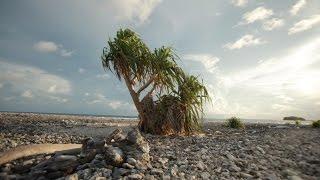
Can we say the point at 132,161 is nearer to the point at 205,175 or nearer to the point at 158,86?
the point at 205,175

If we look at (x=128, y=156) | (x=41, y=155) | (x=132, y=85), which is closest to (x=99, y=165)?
(x=128, y=156)

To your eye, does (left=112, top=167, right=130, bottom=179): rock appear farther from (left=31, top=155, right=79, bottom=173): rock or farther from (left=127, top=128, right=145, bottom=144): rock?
(left=127, top=128, right=145, bottom=144): rock

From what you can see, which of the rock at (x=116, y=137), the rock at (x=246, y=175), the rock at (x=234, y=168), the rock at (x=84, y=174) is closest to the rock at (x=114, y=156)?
the rock at (x=84, y=174)

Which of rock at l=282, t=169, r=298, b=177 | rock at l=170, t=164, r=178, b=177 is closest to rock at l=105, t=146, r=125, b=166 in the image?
rock at l=170, t=164, r=178, b=177

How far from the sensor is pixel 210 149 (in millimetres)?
9406

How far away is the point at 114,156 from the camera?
284 inches

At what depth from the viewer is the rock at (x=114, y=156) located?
717 centimetres

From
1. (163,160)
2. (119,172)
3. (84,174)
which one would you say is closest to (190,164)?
(163,160)

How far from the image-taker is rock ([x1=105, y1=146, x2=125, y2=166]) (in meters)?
7.17

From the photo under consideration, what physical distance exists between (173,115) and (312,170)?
7296 millimetres

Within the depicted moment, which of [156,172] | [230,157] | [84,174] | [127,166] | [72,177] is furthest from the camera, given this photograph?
[230,157]

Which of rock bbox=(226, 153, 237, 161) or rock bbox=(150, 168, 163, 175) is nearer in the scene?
rock bbox=(150, 168, 163, 175)

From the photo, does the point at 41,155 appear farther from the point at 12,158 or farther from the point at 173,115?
the point at 173,115

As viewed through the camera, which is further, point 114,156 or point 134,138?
point 134,138
